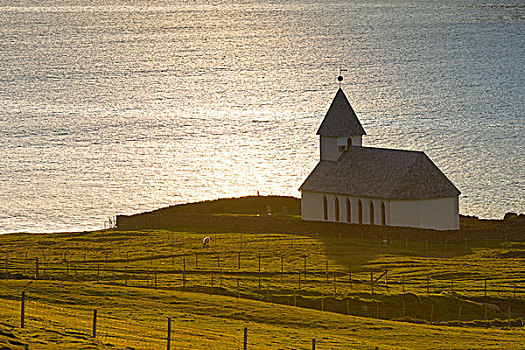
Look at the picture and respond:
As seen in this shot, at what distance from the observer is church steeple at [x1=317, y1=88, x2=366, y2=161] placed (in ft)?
395

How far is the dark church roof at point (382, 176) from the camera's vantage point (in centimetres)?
11162

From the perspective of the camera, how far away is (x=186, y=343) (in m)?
65.6

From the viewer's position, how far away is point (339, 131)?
120688mm

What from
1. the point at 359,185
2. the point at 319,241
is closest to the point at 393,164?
the point at 359,185

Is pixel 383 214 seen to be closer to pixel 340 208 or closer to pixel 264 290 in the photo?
pixel 340 208

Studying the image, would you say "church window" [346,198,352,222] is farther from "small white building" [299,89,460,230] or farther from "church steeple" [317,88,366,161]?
"church steeple" [317,88,366,161]

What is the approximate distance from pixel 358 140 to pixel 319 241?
15570 millimetres

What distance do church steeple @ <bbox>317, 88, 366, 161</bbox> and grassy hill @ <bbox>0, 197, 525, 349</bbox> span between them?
10.8 m

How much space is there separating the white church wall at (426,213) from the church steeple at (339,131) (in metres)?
11.2

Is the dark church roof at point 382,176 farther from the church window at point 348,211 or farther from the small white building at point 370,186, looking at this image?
the church window at point 348,211

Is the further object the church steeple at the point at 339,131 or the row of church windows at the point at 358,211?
the church steeple at the point at 339,131

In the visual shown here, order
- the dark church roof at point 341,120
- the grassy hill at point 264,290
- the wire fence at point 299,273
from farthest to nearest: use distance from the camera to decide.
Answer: the dark church roof at point 341,120
the wire fence at point 299,273
the grassy hill at point 264,290

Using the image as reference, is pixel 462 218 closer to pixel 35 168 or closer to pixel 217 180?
pixel 217 180

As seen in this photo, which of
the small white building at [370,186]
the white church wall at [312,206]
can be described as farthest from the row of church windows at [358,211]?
the white church wall at [312,206]
